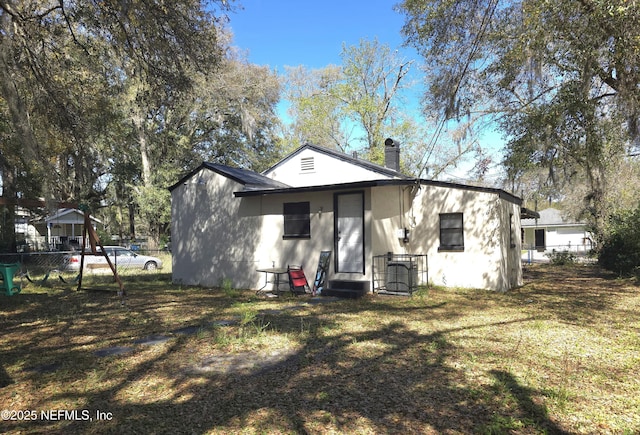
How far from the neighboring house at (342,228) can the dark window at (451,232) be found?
27 mm

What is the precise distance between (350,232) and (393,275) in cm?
150

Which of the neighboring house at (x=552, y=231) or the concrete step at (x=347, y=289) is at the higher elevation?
the neighboring house at (x=552, y=231)

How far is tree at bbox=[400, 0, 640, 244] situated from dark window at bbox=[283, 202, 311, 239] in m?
4.56

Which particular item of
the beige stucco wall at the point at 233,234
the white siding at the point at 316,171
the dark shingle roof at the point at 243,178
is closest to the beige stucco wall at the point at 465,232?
the beige stucco wall at the point at 233,234

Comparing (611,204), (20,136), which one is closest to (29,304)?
(20,136)

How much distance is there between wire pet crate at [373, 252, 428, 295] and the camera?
9844mm

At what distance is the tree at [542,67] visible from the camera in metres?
8.55

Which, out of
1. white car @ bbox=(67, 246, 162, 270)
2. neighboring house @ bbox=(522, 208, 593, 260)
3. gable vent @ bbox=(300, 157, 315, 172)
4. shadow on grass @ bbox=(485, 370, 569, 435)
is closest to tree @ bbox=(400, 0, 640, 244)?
gable vent @ bbox=(300, 157, 315, 172)

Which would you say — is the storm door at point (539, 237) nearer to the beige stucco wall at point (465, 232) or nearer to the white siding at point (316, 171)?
the beige stucco wall at point (465, 232)

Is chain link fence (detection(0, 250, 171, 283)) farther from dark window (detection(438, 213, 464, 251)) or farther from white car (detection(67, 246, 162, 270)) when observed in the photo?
dark window (detection(438, 213, 464, 251))

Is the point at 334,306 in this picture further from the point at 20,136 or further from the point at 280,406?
the point at 20,136

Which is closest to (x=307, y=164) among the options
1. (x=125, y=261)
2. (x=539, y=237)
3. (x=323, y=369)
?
(x=125, y=261)

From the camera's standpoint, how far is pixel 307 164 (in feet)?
51.6

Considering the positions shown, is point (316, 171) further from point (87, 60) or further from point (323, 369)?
point (323, 369)
